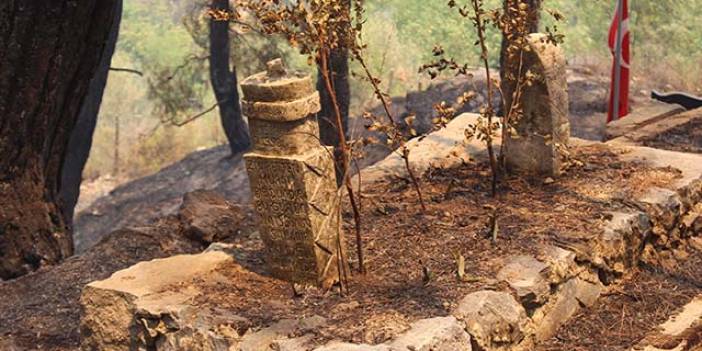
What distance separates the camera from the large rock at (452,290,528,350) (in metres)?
4.82

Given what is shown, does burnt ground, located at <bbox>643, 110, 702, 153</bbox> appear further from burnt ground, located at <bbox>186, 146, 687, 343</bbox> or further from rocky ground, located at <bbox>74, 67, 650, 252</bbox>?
rocky ground, located at <bbox>74, 67, 650, 252</bbox>

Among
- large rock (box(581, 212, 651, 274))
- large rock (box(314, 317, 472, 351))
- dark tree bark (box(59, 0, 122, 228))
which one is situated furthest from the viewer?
dark tree bark (box(59, 0, 122, 228))

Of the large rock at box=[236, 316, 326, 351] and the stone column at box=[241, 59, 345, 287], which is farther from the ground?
the stone column at box=[241, 59, 345, 287]

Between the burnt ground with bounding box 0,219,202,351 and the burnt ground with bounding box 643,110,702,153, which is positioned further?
the burnt ground with bounding box 643,110,702,153

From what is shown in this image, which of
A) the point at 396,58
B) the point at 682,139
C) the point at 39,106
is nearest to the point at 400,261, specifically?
Result: the point at 39,106

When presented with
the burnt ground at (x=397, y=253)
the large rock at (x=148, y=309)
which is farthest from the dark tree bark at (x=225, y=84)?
the large rock at (x=148, y=309)

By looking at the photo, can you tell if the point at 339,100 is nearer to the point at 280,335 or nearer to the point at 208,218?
the point at 208,218

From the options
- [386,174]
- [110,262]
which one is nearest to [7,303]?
[110,262]

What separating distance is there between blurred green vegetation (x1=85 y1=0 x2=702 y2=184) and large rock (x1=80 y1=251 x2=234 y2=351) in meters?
9.34

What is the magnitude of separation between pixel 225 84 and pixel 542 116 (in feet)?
32.5

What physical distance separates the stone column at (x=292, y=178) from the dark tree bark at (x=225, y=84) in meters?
9.70

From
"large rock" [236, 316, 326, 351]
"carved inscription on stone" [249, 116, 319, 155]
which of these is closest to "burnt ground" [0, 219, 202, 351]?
"large rock" [236, 316, 326, 351]

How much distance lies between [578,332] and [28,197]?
4.28 metres

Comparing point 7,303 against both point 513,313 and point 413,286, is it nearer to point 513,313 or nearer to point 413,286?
point 413,286
